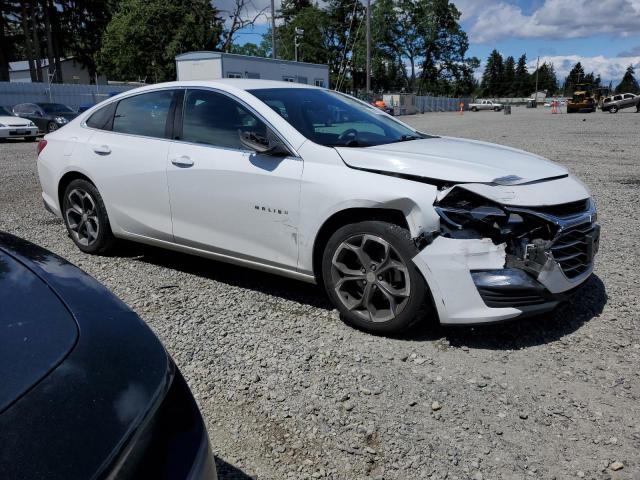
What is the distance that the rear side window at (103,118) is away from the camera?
16.4 feet

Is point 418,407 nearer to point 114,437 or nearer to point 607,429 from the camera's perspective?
point 607,429

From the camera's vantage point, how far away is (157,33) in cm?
5222

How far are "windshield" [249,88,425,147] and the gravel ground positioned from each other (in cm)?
125

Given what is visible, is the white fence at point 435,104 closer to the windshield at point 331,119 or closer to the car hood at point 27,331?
the windshield at point 331,119

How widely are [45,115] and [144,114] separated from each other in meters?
19.2

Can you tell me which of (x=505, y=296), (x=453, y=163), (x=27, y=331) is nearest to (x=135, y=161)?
(x=453, y=163)

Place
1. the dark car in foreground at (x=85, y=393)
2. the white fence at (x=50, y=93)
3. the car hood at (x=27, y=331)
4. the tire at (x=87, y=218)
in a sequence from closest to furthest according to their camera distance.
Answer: the dark car in foreground at (x=85, y=393)
the car hood at (x=27, y=331)
the tire at (x=87, y=218)
the white fence at (x=50, y=93)

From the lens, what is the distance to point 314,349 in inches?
135

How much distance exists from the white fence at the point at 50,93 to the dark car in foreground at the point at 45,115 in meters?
5.64

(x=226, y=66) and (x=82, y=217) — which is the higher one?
(x=226, y=66)

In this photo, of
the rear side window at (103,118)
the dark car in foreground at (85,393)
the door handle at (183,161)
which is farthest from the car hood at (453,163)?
the rear side window at (103,118)

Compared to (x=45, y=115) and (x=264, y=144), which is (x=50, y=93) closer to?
(x=45, y=115)

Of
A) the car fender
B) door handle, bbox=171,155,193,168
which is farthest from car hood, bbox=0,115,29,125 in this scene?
the car fender

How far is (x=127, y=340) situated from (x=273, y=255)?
2287 mm
